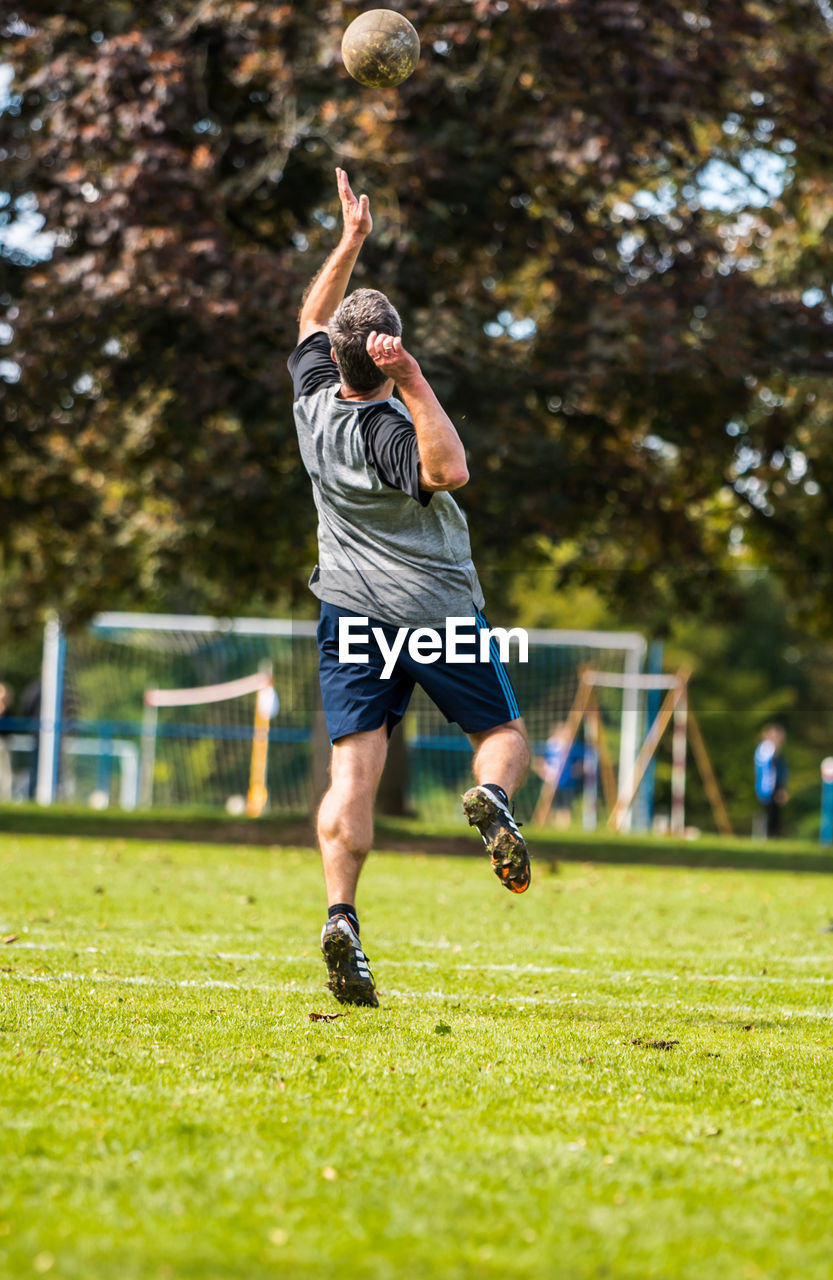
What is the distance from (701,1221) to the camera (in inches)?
107

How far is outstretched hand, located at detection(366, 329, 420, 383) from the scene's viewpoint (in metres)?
4.70

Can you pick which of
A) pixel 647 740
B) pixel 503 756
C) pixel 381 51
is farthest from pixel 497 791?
pixel 647 740

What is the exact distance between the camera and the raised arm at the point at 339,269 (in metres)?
5.47

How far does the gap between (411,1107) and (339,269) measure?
10.4ft

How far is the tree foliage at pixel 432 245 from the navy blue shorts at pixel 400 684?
877 cm

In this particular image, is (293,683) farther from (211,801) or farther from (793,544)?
(793,544)

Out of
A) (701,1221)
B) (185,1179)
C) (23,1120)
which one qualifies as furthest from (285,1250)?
(23,1120)

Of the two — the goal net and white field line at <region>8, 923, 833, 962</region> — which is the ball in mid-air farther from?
the goal net

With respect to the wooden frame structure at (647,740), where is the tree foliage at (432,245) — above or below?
above

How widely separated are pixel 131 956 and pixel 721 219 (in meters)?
14.8

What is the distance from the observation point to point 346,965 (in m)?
4.90

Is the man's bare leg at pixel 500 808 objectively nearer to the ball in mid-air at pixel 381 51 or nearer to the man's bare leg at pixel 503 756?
the man's bare leg at pixel 503 756

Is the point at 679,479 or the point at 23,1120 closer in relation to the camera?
the point at 23,1120

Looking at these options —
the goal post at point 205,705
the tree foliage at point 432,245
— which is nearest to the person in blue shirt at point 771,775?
the goal post at point 205,705
